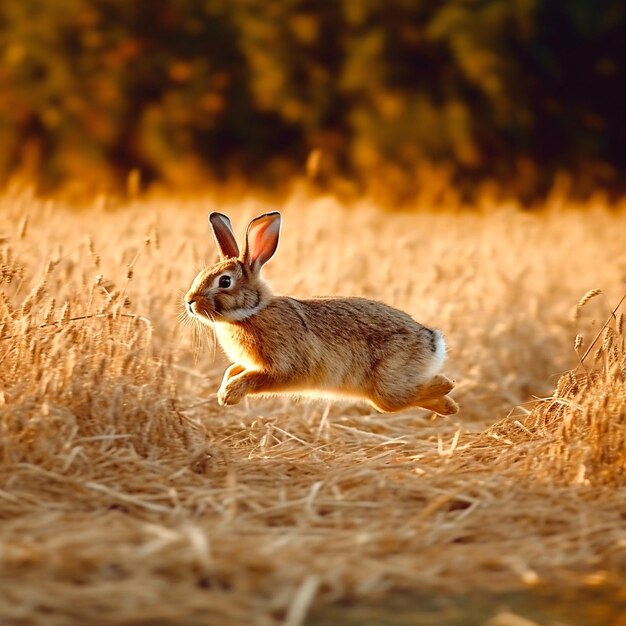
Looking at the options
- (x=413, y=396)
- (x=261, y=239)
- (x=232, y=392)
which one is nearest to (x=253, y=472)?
(x=232, y=392)

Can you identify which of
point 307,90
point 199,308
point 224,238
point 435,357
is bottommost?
point 435,357

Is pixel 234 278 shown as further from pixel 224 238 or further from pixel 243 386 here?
pixel 243 386

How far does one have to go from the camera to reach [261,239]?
529cm

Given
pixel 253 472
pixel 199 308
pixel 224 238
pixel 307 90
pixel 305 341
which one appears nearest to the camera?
pixel 253 472

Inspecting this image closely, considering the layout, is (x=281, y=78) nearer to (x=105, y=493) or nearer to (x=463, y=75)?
(x=463, y=75)

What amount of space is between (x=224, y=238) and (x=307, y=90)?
11784 mm

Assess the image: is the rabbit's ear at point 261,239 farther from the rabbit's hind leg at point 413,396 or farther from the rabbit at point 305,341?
the rabbit's hind leg at point 413,396

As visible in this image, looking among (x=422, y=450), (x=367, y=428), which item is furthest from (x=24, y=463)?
(x=367, y=428)

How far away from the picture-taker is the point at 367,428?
19.9ft

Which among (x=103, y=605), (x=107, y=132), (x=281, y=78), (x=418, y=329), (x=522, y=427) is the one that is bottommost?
(x=103, y=605)

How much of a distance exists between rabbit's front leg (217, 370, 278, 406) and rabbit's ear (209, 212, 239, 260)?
0.55 metres

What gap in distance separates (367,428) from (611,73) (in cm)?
1199

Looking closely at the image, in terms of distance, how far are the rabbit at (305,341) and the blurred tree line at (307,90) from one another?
10640mm

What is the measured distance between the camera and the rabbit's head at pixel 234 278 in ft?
16.5
